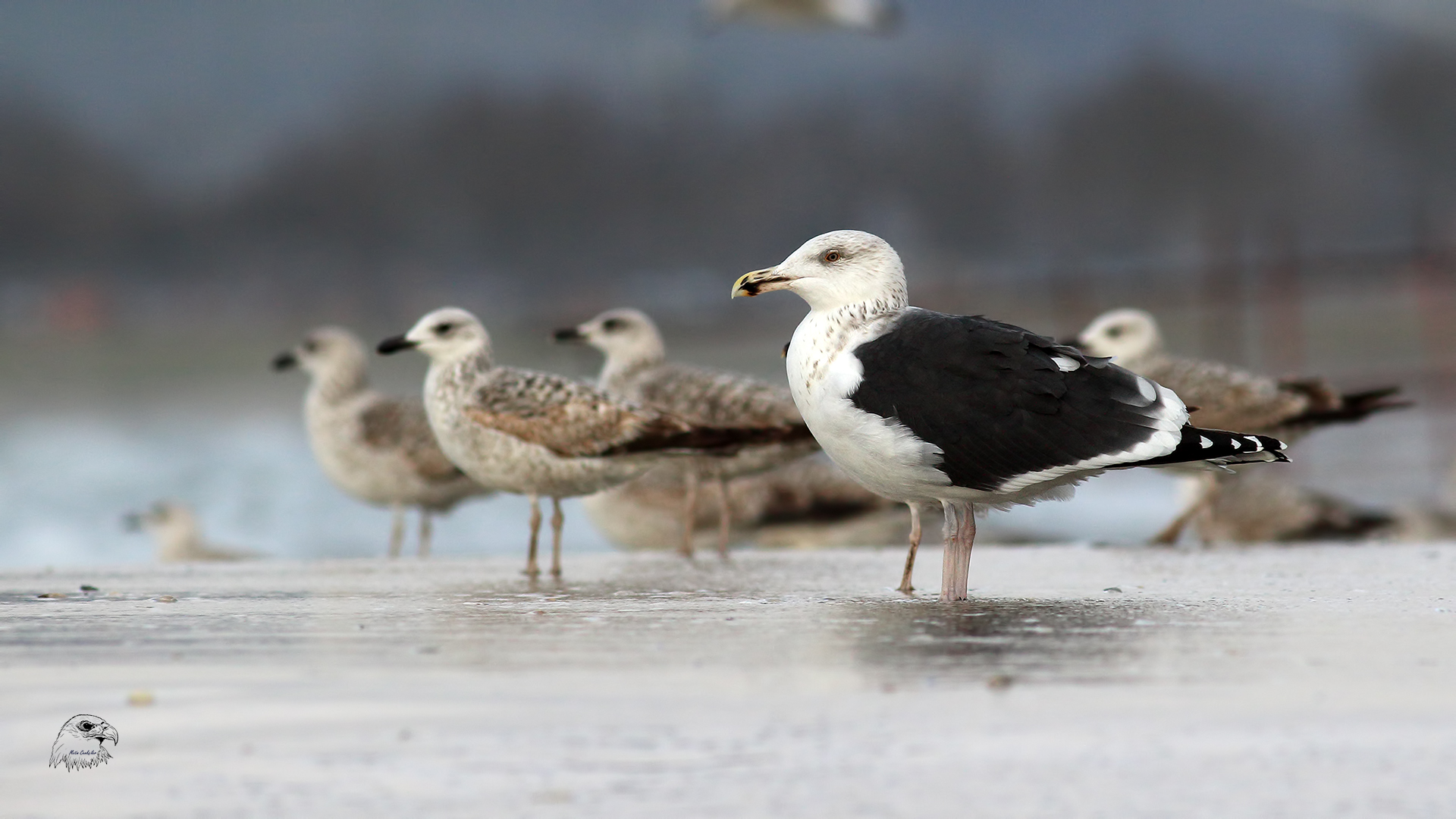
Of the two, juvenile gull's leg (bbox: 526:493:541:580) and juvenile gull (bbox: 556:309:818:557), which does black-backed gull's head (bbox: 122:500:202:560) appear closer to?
juvenile gull (bbox: 556:309:818:557)

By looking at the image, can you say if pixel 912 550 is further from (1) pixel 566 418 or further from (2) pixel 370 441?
(2) pixel 370 441

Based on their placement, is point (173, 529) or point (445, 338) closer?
point (445, 338)

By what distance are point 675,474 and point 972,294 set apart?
20064 mm

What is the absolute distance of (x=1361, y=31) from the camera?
109m

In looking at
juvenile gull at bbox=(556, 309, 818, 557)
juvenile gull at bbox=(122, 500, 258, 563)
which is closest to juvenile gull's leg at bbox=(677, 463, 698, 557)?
juvenile gull at bbox=(556, 309, 818, 557)

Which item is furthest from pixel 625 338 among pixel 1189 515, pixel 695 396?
pixel 1189 515

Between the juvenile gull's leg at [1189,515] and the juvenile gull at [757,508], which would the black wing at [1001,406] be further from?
the juvenile gull at [757,508]

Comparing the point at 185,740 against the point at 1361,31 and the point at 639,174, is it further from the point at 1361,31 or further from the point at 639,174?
the point at 1361,31

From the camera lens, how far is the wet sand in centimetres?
299

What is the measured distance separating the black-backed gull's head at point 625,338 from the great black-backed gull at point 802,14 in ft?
47.3

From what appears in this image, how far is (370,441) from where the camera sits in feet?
37.3

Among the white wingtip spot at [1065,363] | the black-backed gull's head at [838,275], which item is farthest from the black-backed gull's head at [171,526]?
the white wingtip spot at [1065,363]

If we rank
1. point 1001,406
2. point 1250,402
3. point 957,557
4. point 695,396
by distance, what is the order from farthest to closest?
point 1250,402 < point 695,396 < point 957,557 < point 1001,406

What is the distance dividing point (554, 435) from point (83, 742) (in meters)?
4.43
